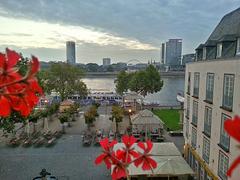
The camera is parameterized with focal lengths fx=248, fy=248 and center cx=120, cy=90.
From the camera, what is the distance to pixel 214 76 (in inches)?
487

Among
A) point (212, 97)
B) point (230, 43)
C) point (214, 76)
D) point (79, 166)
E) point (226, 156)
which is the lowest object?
point (79, 166)

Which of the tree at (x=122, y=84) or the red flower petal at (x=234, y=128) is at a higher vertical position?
the red flower petal at (x=234, y=128)

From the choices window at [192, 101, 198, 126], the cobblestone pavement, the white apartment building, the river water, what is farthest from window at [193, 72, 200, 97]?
the river water

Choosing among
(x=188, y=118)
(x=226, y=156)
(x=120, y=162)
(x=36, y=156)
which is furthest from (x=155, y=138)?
(x=120, y=162)

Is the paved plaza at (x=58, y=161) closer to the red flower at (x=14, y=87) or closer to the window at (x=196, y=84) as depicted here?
the window at (x=196, y=84)

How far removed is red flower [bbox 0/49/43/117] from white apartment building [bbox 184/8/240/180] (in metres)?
8.43

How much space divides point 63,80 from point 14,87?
141 ft

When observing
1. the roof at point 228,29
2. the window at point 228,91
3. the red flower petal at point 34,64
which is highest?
the roof at point 228,29

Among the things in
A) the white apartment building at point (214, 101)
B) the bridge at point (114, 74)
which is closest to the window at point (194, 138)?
the white apartment building at point (214, 101)

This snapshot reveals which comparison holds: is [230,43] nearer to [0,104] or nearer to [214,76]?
[214,76]

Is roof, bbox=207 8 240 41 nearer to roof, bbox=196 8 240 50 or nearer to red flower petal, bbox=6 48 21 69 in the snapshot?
roof, bbox=196 8 240 50

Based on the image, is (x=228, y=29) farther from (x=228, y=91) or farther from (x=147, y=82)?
(x=147, y=82)

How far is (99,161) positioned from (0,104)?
693mm

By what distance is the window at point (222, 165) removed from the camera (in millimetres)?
10881
